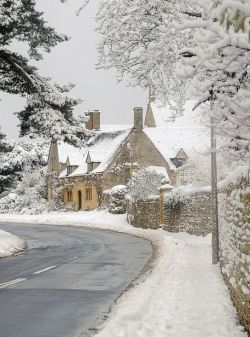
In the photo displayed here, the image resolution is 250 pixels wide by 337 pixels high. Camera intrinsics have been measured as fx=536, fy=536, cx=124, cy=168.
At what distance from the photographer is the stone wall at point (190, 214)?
25.6 m

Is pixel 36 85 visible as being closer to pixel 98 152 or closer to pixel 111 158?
pixel 111 158

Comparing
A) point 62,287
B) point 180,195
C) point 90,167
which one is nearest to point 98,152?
point 90,167

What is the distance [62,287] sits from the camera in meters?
12.0

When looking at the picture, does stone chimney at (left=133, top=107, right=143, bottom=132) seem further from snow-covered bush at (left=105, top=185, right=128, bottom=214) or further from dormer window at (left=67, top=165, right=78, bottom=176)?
snow-covered bush at (left=105, top=185, right=128, bottom=214)

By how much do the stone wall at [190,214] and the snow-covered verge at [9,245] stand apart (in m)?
8.64

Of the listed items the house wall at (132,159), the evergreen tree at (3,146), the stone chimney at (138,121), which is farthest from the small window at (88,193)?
the evergreen tree at (3,146)

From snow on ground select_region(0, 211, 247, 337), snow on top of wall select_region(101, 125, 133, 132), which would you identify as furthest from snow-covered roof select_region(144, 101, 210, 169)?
snow on ground select_region(0, 211, 247, 337)

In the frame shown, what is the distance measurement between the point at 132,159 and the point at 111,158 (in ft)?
8.47

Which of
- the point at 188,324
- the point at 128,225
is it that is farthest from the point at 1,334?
the point at 128,225

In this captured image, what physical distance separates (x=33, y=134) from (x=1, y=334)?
46.8 feet

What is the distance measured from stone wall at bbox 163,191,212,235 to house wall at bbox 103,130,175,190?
25922 mm

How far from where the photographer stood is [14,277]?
13719 millimetres

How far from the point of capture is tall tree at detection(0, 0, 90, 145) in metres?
20.0

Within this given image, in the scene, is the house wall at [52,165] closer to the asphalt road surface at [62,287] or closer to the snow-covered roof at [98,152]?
the snow-covered roof at [98,152]
